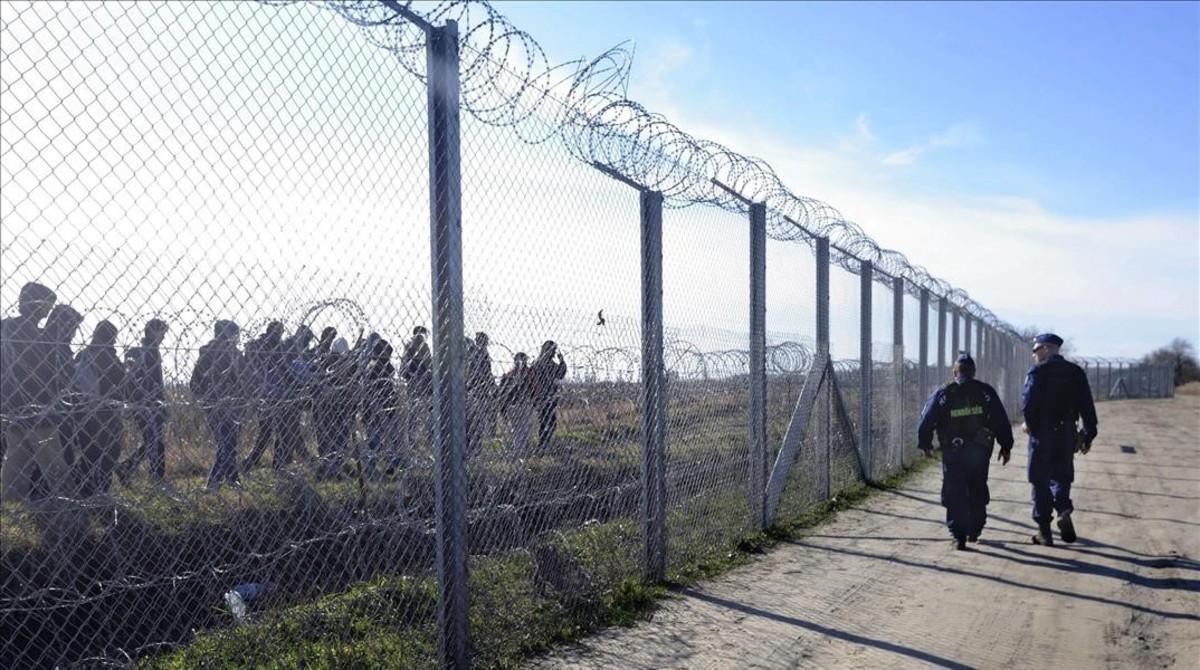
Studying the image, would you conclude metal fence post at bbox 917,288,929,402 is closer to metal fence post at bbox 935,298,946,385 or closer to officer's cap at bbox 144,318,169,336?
metal fence post at bbox 935,298,946,385

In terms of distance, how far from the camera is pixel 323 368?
442 centimetres

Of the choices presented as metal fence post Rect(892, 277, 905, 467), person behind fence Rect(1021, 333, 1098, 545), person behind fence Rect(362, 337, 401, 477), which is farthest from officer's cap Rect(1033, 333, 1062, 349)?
person behind fence Rect(362, 337, 401, 477)

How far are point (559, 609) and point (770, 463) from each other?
410cm

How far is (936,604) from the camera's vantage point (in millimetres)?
6828

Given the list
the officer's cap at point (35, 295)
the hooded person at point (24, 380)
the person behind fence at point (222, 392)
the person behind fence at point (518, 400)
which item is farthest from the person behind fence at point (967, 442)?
the officer's cap at point (35, 295)

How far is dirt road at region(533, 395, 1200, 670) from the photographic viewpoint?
5.64 meters

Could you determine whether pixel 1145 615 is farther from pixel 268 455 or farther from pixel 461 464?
pixel 268 455

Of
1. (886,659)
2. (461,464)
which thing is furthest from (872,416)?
(461,464)

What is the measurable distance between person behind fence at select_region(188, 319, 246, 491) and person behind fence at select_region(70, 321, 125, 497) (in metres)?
0.28

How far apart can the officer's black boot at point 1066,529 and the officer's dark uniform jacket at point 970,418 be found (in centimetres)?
76

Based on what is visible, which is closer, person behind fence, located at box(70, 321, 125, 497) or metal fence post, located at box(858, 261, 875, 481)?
person behind fence, located at box(70, 321, 125, 497)

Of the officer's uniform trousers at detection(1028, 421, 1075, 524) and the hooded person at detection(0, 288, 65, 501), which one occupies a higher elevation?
the hooded person at detection(0, 288, 65, 501)

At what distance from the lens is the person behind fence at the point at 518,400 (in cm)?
534

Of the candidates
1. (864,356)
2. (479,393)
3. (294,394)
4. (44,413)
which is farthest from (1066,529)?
(44,413)
